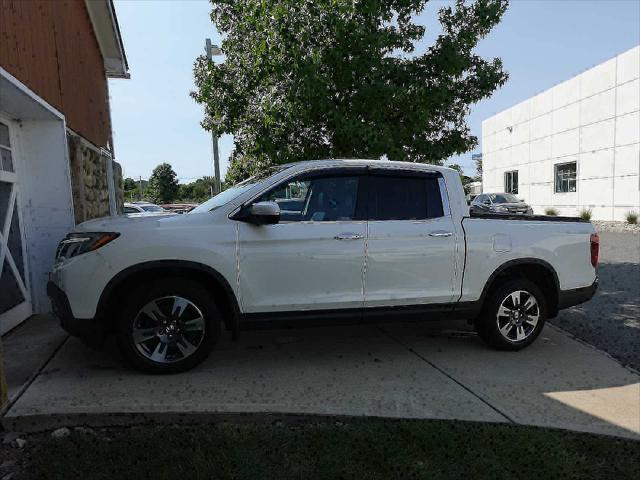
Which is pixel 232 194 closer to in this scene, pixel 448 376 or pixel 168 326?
pixel 168 326

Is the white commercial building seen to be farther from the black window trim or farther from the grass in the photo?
the grass

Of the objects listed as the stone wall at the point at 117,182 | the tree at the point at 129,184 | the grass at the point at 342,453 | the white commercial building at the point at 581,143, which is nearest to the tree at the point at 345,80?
the stone wall at the point at 117,182

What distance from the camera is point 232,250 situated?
14.7 feet

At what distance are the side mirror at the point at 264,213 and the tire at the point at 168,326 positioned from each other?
Answer: 0.78 meters

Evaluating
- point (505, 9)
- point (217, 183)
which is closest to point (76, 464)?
point (505, 9)

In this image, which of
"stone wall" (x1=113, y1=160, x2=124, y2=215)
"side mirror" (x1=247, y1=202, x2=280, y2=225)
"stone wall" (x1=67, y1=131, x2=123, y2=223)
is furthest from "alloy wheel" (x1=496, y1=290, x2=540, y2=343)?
"stone wall" (x1=113, y1=160, x2=124, y2=215)

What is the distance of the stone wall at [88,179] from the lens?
317 inches

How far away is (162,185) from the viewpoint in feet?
281

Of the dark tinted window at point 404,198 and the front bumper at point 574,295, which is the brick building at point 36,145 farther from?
the front bumper at point 574,295

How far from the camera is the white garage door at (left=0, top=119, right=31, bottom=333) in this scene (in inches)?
236

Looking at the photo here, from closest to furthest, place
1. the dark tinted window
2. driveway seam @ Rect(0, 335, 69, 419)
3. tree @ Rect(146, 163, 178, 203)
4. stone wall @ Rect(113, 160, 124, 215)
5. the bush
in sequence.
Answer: driveway seam @ Rect(0, 335, 69, 419) → the dark tinted window → stone wall @ Rect(113, 160, 124, 215) → the bush → tree @ Rect(146, 163, 178, 203)

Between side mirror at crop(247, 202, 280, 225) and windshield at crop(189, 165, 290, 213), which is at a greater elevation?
windshield at crop(189, 165, 290, 213)

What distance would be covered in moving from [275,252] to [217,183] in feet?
40.9

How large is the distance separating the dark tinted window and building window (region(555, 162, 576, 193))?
2584 cm
